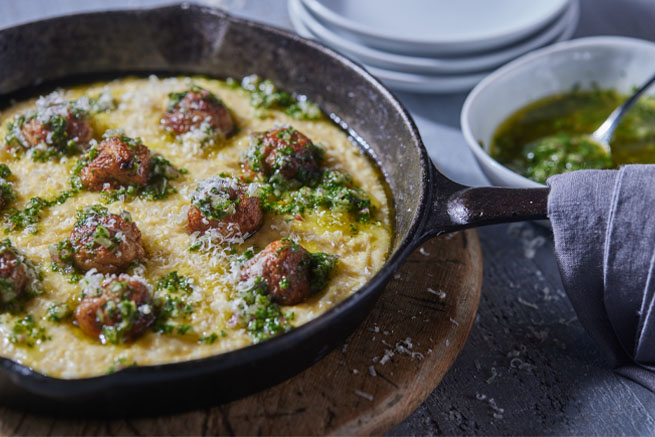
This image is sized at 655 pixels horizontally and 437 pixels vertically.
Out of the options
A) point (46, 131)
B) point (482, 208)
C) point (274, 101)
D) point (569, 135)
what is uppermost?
point (482, 208)

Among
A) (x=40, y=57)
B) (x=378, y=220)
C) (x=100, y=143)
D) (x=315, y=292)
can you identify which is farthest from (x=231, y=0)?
(x=315, y=292)

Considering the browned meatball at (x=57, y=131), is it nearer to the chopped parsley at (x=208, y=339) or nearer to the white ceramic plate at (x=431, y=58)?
the chopped parsley at (x=208, y=339)

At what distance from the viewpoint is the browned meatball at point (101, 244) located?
316 cm

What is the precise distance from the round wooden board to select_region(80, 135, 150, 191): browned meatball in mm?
1373

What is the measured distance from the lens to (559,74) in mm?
4953

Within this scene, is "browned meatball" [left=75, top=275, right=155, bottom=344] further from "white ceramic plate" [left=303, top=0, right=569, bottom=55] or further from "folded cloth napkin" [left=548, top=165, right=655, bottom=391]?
"white ceramic plate" [left=303, top=0, right=569, bottom=55]

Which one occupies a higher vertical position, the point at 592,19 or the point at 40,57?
the point at 592,19

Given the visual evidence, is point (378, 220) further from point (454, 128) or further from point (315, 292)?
point (454, 128)

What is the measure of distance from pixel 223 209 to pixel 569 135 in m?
2.57

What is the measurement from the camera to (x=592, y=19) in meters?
6.25

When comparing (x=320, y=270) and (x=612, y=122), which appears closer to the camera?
(x=320, y=270)

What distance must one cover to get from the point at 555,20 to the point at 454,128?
1.29 m

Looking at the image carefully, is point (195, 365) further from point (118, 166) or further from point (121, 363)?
point (118, 166)

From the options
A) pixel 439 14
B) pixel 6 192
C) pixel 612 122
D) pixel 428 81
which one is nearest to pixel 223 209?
pixel 6 192
